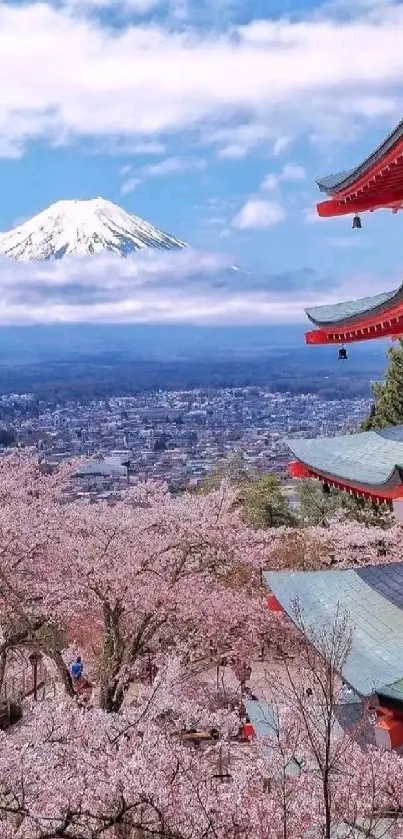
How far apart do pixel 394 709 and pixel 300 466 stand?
133 inches

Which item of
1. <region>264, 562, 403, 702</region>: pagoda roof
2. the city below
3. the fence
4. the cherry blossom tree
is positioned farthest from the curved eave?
the city below

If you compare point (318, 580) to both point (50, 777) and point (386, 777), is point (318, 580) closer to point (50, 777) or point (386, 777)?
point (386, 777)

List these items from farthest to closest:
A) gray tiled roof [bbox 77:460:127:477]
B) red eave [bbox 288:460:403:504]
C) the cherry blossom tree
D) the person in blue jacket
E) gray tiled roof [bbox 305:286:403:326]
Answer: gray tiled roof [bbox 77:460:127:477] → the person in blue jacket → the cherry blossom tree → gray tiled roof [bbox 305:286:403:326] → red eave [bbox 288:460:403:504]

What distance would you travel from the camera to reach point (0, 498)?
15773mm

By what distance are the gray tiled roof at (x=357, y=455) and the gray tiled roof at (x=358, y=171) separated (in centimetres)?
233

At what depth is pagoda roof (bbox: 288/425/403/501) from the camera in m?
6.79

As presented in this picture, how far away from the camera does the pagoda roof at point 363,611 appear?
239 inches

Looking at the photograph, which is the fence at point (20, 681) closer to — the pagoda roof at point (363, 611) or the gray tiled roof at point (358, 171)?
the pagoda roof at point (363, 611)

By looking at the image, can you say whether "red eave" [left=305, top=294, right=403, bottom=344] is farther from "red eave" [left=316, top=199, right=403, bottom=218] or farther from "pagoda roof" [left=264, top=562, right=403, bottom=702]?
"pagoda roof" [left=264, top=562, right=403, bottom=702]

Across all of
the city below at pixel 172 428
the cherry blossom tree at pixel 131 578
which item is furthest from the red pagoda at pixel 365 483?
the city below at pixel 172 428

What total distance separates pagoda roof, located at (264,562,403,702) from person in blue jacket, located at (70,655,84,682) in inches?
300

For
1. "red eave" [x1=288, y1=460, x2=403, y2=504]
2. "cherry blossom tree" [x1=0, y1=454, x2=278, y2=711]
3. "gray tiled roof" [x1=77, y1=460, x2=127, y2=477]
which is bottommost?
"gray tiled roof" [x1=77, y1=460, x2=127, y2=477]

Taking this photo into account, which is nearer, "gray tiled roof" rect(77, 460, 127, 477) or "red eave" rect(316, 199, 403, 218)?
"red eave" rect(316, 199, 403, 218)

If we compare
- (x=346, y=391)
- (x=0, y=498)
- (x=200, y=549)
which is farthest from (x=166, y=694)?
(x=346, y=391)
